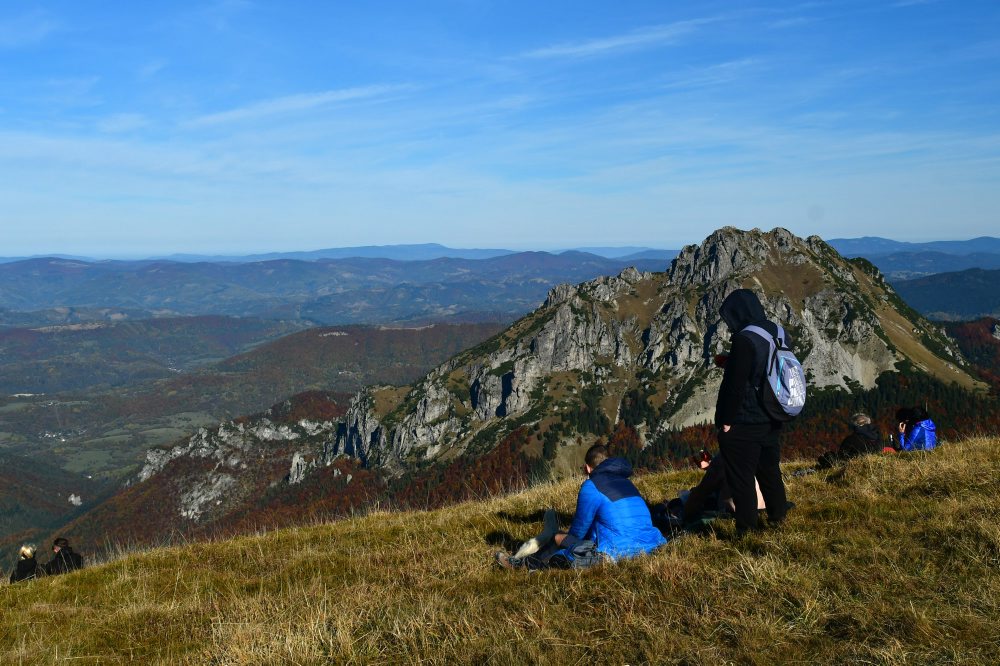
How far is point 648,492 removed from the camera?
13.3 m

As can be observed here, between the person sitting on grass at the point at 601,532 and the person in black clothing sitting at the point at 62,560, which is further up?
the person sitting on grass at the point at 601,532

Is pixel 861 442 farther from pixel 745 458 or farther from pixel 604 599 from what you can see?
pixel 604 599

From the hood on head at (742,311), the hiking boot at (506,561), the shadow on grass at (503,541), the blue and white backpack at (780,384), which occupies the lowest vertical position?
the shadow on grass at (503,541)

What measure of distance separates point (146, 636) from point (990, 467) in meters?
12.9

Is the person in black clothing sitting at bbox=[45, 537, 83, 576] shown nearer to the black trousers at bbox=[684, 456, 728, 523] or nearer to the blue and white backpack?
the black trousers at bbox=[684, 456, 728, 523]

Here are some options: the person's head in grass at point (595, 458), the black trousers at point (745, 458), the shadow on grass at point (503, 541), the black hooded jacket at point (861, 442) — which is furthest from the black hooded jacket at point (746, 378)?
the black hooded jacket at point (861, 442)

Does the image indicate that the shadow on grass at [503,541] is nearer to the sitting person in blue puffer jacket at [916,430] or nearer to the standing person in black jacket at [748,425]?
the standing person in black jacket at [748,425]

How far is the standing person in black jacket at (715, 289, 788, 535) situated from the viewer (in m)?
7.97

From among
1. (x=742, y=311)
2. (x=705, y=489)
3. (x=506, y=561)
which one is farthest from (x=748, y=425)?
(x=506, y=561)

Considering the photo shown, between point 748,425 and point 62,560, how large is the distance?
14.8 metres

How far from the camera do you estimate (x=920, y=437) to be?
594 inches

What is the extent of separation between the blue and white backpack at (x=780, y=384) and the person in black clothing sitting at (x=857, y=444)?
6.64 metres

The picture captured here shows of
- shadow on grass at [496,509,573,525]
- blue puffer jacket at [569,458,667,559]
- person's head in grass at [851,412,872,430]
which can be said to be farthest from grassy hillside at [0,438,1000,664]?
person's head in grass at [851,412,872,430]

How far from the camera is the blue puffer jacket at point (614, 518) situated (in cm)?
817
